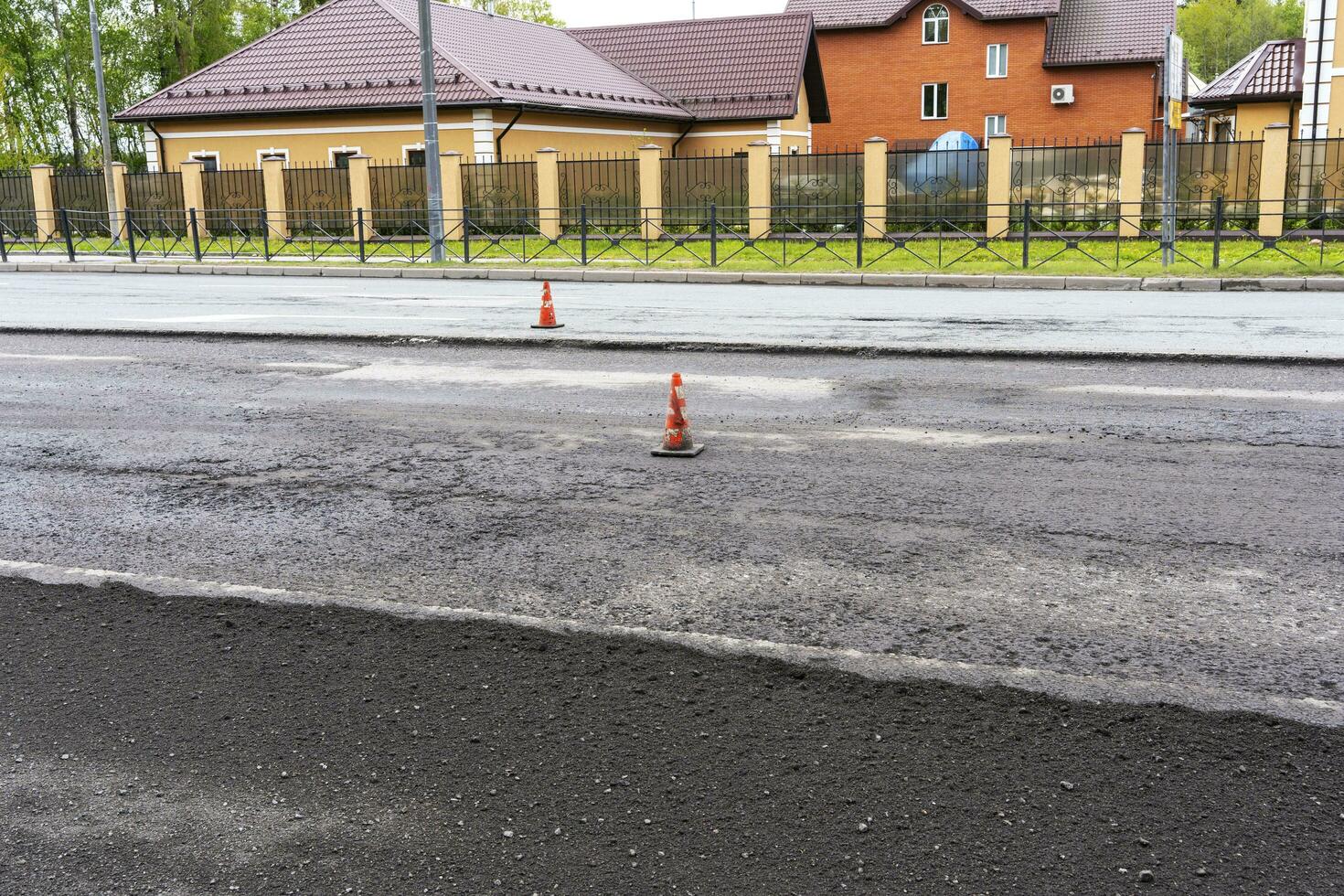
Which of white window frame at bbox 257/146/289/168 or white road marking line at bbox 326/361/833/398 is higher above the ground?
white window frame at bbox 257/146/289/168

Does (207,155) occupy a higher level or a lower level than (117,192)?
higher

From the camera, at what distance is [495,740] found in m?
3.68

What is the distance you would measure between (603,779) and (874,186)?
25623 mm

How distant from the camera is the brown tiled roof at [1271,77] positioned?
40.5 metres

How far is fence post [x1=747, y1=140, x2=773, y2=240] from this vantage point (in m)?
28.6

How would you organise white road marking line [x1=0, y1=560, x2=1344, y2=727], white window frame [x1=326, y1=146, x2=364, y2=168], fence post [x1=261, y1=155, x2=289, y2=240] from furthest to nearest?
white window frame [x1=326, y1=146, x2=364, y2=168] < fence post [x1=261, y1=155, x2=289, y2=240] < white road marking line [x1=0, y1=560, x2=1344, y2=727]

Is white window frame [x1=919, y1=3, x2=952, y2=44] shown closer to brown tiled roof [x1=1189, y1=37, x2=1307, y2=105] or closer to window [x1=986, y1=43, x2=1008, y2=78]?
window [x1=986, y1=43, x2=1008, y2=78]

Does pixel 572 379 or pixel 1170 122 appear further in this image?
pixel 1170 122

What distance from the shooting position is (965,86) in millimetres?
50969

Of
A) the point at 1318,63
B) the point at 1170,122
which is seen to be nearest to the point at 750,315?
the point at 1170,122

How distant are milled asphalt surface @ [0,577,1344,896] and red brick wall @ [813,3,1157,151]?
48269 mm

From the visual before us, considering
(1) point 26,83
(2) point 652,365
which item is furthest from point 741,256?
(1) point 26,83

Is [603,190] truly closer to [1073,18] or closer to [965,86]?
[965,86]

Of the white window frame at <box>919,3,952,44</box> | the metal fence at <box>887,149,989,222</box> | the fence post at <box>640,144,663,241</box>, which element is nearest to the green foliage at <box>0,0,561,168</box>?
the white window frame at <box>919,3,952,44</box>
